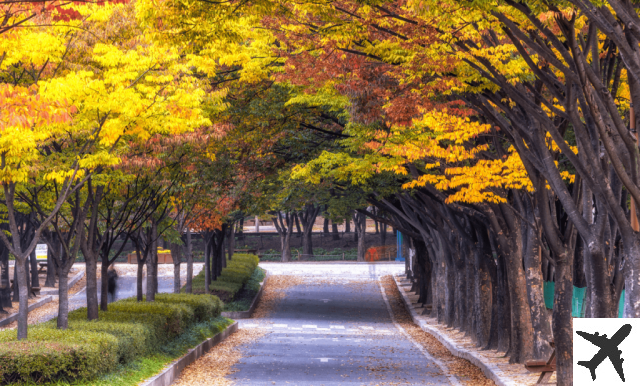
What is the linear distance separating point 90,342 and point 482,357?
9.14 metres

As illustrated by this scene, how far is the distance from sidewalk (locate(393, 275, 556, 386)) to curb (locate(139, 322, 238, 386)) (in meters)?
6.03

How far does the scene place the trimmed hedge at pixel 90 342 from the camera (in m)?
9.23

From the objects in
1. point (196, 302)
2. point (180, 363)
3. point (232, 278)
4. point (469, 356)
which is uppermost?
point (196, 302)

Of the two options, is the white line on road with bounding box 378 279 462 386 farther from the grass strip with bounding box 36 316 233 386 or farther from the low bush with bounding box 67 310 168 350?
the low bush with bounding box 67 310 168 350

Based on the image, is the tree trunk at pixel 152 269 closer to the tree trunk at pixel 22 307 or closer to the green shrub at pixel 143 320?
the green shrub at pixel 143 320

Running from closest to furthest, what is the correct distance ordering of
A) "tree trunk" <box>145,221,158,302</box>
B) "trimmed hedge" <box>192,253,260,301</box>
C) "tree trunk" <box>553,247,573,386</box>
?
"tree trunk" <box>553,247,573,386</box>, "tree trunk" <box>145,221,158,302</box>, "trimmed hedge" <box>192,253,260,301</box>

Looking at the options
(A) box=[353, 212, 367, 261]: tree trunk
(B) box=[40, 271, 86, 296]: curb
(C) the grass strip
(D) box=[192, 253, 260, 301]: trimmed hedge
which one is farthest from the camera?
(A) box=[353, 212, 367, 261]: tree trunk

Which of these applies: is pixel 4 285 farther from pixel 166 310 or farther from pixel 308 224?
pixel 308 224

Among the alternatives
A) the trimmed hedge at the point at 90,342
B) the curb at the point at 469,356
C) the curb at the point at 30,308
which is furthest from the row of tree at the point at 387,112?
the curb at the point at 30,308

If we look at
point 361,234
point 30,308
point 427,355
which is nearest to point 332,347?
point 427,355

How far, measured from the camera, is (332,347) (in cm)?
1881

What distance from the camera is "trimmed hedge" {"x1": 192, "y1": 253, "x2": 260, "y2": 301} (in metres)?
29.3

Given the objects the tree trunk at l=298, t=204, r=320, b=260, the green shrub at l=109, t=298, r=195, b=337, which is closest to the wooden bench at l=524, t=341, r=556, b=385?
the green shrub at l=109, t=298, r=195, b=337

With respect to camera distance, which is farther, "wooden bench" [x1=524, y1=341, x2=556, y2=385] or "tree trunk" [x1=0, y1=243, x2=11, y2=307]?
"tree trunk" [x1=0, y1=243, x2=11, y2=307]
